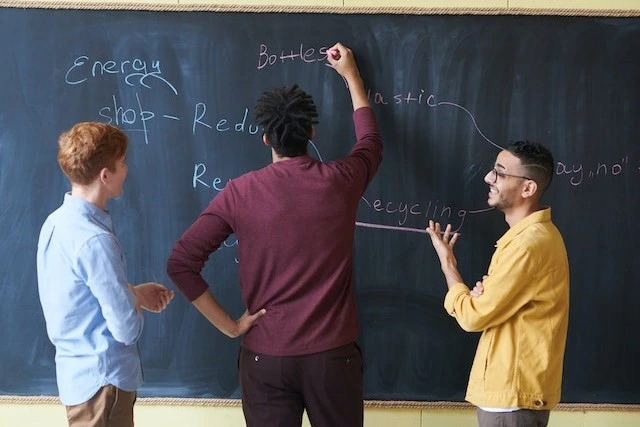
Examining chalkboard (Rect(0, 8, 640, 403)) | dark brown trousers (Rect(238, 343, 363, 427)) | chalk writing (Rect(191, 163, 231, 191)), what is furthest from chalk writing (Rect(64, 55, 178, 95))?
dark brown trousers (Rect(238, 343, 363, 427))

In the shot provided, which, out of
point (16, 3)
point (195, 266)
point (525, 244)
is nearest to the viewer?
point (525, 244)

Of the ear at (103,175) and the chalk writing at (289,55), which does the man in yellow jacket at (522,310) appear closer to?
the chalk writing at (289,55)

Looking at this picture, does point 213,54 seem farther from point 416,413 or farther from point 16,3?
point 416,413

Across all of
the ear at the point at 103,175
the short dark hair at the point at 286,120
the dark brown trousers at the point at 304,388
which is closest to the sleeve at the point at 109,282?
the ear at the point at 103,175

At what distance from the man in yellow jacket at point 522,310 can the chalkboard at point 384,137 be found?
19.1 inches

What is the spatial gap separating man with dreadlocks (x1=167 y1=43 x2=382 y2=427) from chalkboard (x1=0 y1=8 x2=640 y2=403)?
48 cm

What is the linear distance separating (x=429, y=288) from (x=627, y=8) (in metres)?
1.19

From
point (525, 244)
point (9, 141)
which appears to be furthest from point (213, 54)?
point (525, 244)

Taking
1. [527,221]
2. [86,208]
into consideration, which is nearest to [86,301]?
[86,208]

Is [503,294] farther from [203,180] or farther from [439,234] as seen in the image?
[203,180]

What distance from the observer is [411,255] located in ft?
7.97

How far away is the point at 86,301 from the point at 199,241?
13.3 inches

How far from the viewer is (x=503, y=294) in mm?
1791

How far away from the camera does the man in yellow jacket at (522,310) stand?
180cm
